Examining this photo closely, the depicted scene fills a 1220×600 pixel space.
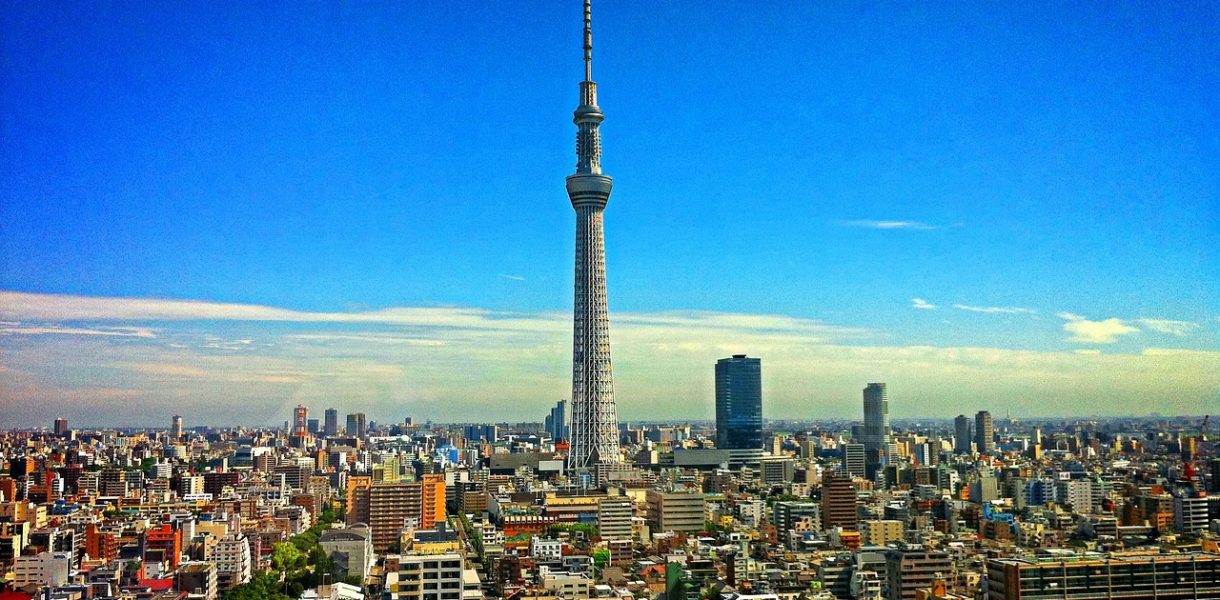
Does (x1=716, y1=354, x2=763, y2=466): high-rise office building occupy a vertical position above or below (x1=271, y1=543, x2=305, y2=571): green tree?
above

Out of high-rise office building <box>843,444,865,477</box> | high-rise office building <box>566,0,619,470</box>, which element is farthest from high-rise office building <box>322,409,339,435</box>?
high-rise office building <box>843,444,865,477</box>

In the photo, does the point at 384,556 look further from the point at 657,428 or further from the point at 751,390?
the point at 657,428

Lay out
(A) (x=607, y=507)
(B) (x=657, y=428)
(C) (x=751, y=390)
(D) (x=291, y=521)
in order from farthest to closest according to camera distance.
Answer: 1. (B) (x=657, y=428)
2. (C) (x=751, y=390)
3. (A) (x=607, y=507)
4. (D) (x=291, y=521)

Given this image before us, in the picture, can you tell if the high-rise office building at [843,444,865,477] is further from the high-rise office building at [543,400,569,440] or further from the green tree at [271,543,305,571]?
the green tree at [271,543,305,571]

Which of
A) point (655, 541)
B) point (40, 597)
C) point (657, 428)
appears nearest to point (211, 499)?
point (655, 541)

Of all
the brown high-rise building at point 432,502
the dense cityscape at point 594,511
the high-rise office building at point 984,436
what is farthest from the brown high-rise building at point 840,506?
the high-rise office building at point 984,436

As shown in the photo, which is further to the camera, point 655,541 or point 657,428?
point 657,428
